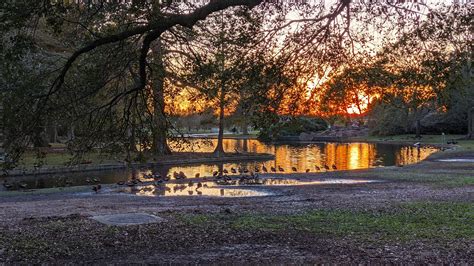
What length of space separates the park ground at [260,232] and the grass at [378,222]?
0.02 meters

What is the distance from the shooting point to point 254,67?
33.6 ft

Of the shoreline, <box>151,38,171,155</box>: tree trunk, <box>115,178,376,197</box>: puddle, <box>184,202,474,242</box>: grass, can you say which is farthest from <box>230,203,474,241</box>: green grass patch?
the shoreline

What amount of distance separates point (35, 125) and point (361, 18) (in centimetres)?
680

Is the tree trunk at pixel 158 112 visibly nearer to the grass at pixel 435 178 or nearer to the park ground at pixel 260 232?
the park ground at pixel 260 232

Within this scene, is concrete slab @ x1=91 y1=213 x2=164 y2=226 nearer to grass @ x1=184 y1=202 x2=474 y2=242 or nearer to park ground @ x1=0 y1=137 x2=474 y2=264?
park ground @ x1=0 y1=137 x2=474 y2=264

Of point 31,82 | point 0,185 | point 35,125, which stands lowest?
point 0,185

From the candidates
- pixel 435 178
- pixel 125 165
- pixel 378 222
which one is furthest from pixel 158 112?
pixel 125 165

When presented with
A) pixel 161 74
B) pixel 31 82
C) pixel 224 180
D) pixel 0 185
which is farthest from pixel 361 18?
pixel 0 185

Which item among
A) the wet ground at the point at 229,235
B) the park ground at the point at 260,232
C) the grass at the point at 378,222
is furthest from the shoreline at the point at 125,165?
the grass at the point at 378,222

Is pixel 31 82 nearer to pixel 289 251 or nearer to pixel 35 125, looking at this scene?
pixel 35 125

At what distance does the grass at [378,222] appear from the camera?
9.18 metres

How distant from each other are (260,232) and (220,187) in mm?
11309

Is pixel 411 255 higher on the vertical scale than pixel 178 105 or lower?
lower

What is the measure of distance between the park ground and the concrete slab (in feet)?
0.99
